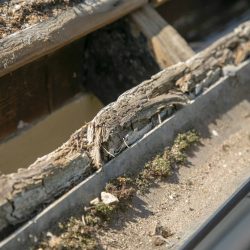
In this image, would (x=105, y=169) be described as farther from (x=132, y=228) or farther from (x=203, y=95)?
(x=203, y=95)

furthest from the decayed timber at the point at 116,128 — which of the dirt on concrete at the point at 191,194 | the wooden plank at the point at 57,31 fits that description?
the wooden plank at the point at 57,31

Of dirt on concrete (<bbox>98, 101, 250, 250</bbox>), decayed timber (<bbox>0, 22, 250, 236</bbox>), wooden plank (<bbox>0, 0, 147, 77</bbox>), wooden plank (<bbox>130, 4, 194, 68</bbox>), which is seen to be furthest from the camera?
wooden plank (<bbox>130, 4, 194, 68</bbox>)

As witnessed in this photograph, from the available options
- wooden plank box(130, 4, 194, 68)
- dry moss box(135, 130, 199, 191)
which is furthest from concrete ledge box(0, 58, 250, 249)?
wooden plank box(130, 4, 194, 68)

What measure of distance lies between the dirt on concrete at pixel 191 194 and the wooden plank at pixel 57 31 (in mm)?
1521

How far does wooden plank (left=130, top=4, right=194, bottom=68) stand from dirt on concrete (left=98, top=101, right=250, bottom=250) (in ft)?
2.61

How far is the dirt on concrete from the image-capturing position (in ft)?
14.4

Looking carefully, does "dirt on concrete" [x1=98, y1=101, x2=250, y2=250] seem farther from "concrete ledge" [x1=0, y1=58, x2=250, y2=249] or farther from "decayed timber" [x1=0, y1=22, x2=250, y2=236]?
"decayed timber" [x1=0, y1=22, x2=250, y2=236]

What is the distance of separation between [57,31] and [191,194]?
194 cm

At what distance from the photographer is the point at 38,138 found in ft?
20.0

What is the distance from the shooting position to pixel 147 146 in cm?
493

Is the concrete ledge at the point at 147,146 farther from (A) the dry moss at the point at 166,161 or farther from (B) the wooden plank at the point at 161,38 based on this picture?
(B) the wooden plank at the point at 161,38

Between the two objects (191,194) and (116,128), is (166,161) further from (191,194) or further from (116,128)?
(116,128)

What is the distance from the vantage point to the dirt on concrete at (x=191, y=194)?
4.40 meters

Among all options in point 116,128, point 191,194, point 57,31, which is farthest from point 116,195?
point 57,31
